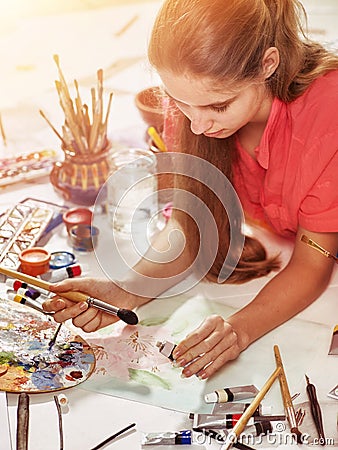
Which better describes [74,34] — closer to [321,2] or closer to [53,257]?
[321,2]

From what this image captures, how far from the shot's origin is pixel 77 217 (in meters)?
1.53

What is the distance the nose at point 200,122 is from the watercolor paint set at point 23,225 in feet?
1.41

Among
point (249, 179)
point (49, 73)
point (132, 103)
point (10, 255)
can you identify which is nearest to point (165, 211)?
point (249, 179)

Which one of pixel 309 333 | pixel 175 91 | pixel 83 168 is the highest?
pixel 175 91

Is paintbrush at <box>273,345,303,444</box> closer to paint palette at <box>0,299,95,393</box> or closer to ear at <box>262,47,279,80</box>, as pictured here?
paint palette at <box>0,299,95,393</box>

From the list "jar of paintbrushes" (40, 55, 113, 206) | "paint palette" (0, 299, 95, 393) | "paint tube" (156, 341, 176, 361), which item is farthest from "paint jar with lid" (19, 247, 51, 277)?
"paint tube" (156, 341, 176, 361)

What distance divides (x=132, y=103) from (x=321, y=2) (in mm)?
704

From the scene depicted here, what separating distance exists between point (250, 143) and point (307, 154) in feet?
0.52

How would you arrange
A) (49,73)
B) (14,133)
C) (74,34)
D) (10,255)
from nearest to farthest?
(10,255), (14,133), (49,73), (74,34)

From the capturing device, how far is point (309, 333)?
1.27 metres

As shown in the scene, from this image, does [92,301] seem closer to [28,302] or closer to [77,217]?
[28,302]

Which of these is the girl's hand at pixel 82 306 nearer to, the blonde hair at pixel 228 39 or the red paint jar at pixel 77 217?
the red paint jar at pixel 77 217

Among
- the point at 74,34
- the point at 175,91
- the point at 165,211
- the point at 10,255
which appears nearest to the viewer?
the point at 175,91

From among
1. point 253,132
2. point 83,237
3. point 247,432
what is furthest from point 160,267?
point 247,432
